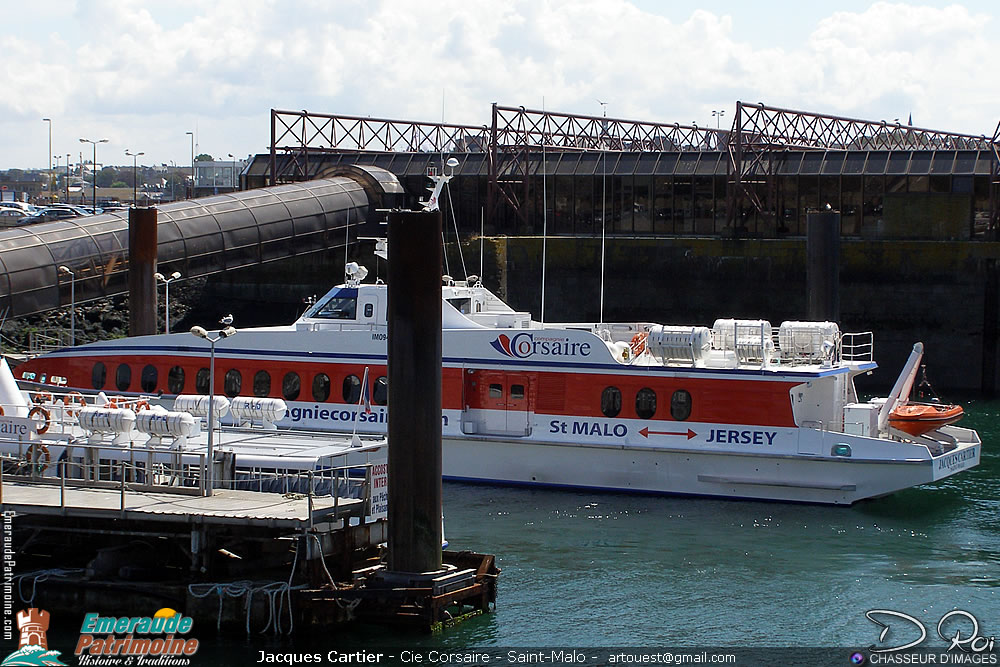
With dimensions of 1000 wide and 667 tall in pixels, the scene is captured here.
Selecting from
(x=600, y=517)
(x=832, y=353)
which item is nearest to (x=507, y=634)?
(x=600, y=517)

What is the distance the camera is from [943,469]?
23094 millimetres

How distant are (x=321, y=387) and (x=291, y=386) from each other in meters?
0.63

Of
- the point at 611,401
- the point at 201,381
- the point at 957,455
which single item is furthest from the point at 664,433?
the point at 201,381

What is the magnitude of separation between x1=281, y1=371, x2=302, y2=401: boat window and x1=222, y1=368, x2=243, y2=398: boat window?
879 mm

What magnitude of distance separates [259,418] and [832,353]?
32.3ft

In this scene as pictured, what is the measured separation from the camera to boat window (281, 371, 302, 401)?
2608cm

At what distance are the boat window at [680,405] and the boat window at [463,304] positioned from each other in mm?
4471

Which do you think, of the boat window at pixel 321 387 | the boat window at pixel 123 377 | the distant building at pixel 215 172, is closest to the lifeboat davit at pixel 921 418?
the boat window at pixel 321 387

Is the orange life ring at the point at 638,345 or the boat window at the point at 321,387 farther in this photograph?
the boat window at the point at 321,387

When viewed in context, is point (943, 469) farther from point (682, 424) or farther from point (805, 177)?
point (805, 177)

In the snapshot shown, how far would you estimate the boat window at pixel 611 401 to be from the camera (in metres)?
24.2

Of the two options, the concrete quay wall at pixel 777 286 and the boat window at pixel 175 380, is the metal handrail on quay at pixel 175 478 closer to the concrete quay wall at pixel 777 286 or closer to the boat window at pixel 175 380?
the boat window at pixel 175 380

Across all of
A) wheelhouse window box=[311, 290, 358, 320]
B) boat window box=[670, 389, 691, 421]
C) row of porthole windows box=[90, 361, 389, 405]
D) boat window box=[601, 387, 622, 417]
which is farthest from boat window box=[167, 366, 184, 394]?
boat window box=[670, 389, 691, 421]

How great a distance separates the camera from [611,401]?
79.6 ft
